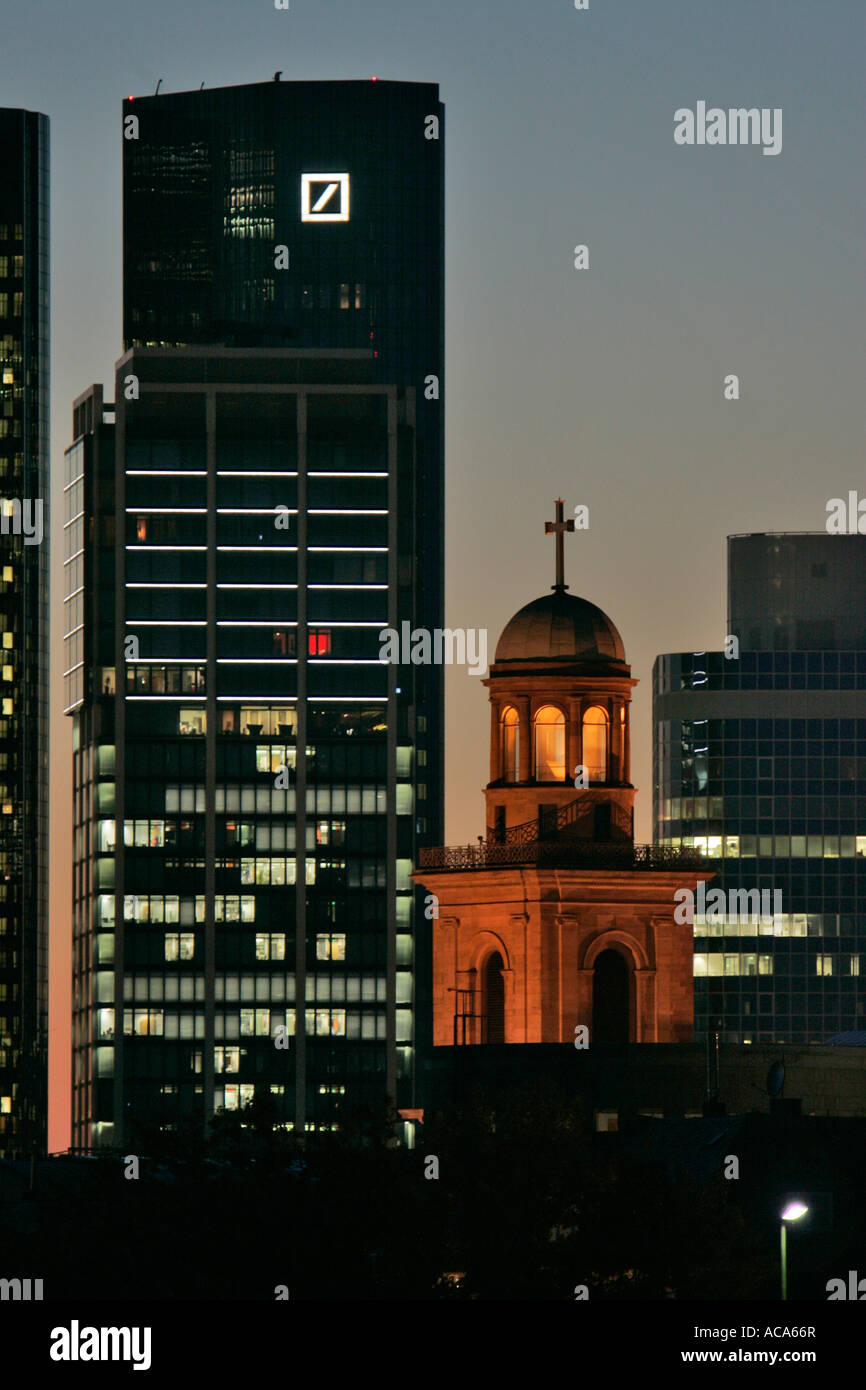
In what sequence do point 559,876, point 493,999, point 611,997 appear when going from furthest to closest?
point 611,997, point 493,999, point 559,876

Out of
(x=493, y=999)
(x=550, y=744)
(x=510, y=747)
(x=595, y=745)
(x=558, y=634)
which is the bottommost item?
(x=493, y=999)

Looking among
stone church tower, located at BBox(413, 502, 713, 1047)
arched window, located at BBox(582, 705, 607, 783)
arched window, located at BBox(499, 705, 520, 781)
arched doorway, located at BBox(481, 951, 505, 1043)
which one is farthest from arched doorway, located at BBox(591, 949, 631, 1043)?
arched window, located at BBox(499, 705, 520, 781)

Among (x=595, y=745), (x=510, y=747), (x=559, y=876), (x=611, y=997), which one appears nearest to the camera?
(x=559, y=876)

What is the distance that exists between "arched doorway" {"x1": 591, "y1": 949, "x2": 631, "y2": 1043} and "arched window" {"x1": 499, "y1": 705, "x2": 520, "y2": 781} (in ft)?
28.1

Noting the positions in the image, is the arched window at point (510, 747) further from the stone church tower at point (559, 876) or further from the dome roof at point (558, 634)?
the dome roof at point (558, 634)

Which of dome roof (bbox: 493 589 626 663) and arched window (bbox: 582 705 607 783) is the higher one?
dome roof (bbox: 493 589 626 663)

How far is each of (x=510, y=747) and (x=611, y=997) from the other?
11491mm

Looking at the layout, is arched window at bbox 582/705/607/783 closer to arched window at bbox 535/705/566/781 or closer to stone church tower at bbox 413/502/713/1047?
stone church tower at bbox 413/502/713/1047

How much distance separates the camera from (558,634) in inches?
6486

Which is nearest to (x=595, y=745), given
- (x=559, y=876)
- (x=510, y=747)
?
(x=510, y=747)

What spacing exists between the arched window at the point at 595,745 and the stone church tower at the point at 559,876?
0.20 ft

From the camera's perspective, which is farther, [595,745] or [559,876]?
[595,745]

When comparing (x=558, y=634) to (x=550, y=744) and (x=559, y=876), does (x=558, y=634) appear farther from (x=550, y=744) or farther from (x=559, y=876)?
(x=559, y=876)

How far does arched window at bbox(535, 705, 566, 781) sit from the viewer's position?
6427 inches
